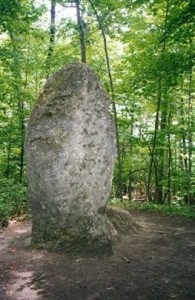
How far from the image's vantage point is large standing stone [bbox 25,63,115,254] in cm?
643

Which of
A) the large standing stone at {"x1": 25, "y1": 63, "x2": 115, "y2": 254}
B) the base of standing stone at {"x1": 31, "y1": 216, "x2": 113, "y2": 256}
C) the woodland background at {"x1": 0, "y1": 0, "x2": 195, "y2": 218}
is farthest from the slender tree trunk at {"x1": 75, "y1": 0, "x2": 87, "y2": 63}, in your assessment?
the base of standing stone at {"x1": 31, "y1": 216, "x2": 113, "y2": 256}

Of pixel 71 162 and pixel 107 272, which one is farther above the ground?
pixel 71 162

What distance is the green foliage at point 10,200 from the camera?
968 cm

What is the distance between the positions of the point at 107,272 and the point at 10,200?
622 centimetres

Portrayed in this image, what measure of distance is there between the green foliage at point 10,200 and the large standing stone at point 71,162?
3174 mm

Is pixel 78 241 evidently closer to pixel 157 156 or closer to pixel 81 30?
pixel 81 30

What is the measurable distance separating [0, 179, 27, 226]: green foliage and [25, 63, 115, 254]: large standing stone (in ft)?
10.4

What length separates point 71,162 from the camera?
658 cm

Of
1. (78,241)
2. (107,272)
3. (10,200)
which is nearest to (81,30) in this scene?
(10,200)

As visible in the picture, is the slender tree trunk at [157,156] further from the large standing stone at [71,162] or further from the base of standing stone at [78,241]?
the base of standing stone at [78,241]

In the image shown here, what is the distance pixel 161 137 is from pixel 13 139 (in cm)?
635

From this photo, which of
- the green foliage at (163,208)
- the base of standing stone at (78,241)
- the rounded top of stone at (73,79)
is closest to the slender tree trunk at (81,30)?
the green foliage at (163,208)

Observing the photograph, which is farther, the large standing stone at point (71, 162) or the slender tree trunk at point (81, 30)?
the slender tree trunk at point (81, 30)

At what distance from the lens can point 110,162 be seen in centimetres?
720
